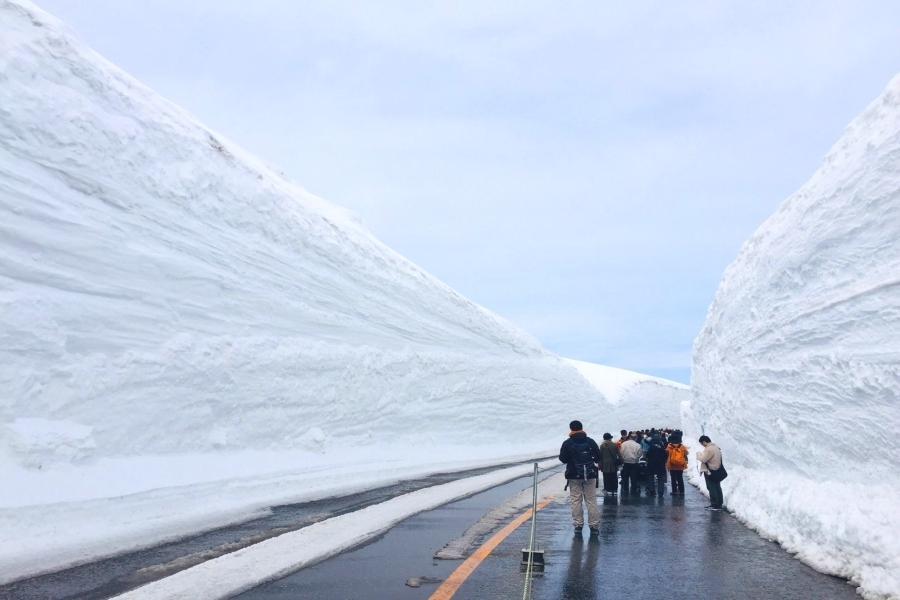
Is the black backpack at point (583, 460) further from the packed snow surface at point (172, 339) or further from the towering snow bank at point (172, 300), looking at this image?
the towering snow bank at point (172, 300)

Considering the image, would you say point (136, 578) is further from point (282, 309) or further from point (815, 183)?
point (282, 309)

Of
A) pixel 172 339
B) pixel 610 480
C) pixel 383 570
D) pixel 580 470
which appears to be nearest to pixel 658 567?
pixel 580 470

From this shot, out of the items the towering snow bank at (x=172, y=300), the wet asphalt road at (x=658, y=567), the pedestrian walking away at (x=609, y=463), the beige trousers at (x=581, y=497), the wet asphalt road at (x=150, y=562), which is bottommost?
the wet asphalt road at (x=150, y=562)

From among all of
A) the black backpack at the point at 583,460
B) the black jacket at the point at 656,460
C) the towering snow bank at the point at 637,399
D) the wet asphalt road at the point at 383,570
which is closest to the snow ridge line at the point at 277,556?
the wet asphalt road at the point at 383,570

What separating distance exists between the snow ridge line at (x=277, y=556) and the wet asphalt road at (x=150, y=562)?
295 millimetres

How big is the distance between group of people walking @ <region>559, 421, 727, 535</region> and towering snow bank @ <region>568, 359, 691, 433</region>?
3258 centimetres

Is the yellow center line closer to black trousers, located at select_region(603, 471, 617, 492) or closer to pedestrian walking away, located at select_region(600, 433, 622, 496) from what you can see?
pedestrian walking away, located at select_region(600, 433, 622, 496)

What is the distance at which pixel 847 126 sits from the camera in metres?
11.8

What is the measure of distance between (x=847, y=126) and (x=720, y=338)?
8.22 metres

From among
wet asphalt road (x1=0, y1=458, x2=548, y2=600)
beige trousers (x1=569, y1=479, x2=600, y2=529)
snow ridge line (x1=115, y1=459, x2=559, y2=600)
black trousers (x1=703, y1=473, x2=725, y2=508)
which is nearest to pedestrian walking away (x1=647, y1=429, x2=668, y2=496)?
black trousers (x1=703, y1=473, x2=725, y2=508)

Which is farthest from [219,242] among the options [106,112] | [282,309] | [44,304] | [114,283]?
[44,304]

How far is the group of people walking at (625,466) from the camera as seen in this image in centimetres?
970

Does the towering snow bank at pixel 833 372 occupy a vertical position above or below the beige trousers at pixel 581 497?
above

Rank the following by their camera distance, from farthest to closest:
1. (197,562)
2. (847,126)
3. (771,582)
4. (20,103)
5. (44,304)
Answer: (20,103) < (44,304) < (847,126) < (197,562) < (771,582)
